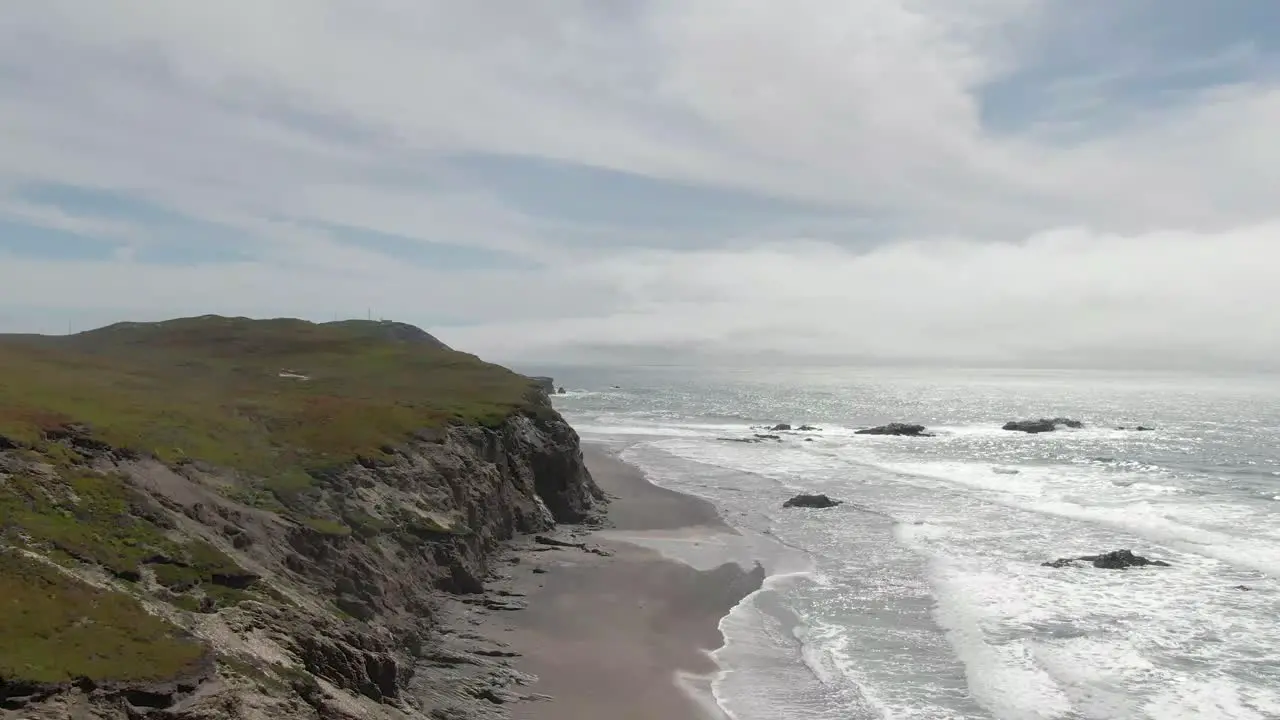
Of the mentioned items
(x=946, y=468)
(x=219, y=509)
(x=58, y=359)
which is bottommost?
(x=946, y=468)

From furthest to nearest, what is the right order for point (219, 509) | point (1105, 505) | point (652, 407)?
point (652, 407) → point (1105, 505) → point (219, 509)

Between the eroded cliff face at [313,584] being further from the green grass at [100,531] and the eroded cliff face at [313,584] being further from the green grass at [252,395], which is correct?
the green grass at [252,395]

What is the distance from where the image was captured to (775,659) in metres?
26.2

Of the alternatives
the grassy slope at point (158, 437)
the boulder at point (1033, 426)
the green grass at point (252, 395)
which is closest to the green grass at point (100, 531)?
the grassy slope at point (158, 437)

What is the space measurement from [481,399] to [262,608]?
3362cm

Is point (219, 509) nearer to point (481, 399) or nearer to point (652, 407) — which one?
point (481, 399)

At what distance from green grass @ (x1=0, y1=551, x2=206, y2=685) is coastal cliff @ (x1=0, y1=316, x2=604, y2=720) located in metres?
0.03

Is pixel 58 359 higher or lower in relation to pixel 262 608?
higher

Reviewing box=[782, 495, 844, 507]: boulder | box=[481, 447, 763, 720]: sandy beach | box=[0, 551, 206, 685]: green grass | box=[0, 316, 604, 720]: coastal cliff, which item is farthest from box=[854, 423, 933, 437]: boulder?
box=[0, 551, 206, 685]: green grass

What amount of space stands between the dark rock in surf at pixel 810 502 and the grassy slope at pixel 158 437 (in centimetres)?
1853

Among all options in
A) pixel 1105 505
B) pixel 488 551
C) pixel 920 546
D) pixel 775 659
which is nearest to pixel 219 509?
pixel 488 551

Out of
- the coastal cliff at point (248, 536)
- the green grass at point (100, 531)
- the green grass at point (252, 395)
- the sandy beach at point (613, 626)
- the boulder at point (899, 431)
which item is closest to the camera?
the coastal cliff at point (248, 536)

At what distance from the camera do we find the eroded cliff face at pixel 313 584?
12.8 meters

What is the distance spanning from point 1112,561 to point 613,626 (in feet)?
83.2
